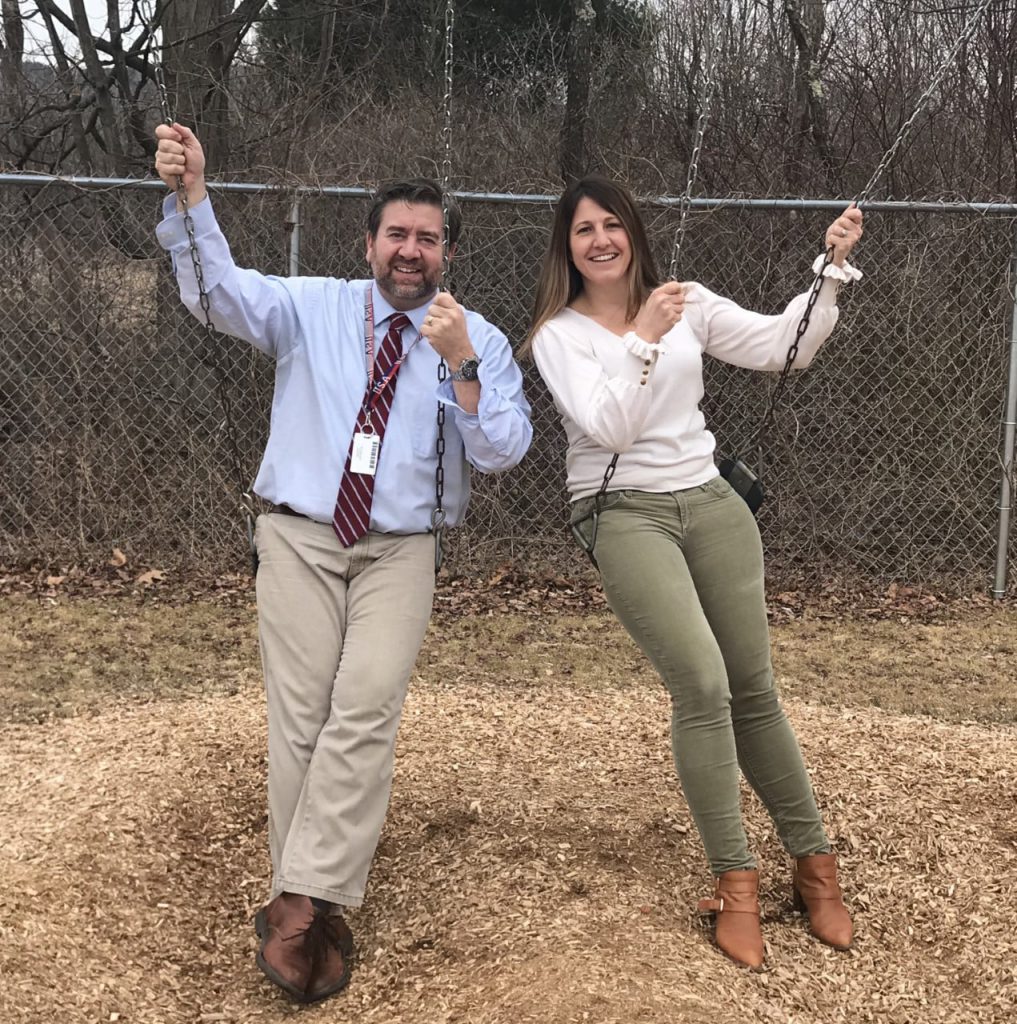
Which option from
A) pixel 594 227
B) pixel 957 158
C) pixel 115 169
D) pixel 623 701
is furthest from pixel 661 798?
pixel 115 169

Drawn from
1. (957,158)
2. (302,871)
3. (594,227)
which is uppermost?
(957,158)

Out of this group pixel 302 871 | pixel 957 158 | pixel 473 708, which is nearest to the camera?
pixel 302 871

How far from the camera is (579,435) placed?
278 cm

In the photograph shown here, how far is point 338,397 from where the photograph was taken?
9.23 ft

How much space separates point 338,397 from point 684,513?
0.92 meters

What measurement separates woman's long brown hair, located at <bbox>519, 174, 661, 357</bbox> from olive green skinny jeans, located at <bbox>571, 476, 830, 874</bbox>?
50 cm

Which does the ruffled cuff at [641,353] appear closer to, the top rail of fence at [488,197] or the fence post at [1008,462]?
the top rail of fence at [488,197]

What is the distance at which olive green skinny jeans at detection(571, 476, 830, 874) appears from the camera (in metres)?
2.53

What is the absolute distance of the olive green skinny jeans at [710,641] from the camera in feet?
8.30

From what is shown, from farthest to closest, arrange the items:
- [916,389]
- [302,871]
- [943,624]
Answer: [916,389], [943,624], [302,871]

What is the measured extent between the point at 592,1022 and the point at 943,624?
431 cm

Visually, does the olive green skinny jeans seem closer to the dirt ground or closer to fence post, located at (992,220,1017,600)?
the dirt ground

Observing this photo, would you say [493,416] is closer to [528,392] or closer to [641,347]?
[641,347]

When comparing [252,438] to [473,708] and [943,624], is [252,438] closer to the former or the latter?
[473,708]
